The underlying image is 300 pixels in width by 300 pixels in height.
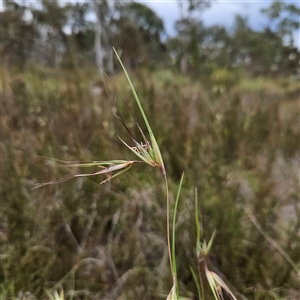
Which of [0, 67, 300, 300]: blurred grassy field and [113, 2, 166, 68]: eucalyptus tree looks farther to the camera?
[113, 2, 166, 68]: eucalyptus tree

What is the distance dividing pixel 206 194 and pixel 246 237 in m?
0.18

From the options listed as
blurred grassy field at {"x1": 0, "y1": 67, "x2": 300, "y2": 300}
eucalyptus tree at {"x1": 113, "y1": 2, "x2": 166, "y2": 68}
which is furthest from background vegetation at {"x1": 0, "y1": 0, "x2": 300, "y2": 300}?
eucalyptus tree at {"x1": 113, "y1": 2, "x2": 166, "y2": 68}

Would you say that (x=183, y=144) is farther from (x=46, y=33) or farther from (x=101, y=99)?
(x=46, y=33)

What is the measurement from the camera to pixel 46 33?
10.3 ft

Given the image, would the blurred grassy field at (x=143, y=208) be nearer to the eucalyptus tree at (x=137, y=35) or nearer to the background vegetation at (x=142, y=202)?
the background vegetation at (x=142, y=202)

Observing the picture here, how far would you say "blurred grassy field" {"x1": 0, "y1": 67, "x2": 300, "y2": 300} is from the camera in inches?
33.1

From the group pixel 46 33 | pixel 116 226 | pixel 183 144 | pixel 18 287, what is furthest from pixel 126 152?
pixel 46 33

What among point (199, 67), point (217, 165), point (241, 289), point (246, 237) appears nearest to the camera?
point (241, 289)

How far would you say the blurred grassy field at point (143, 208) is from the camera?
840mm

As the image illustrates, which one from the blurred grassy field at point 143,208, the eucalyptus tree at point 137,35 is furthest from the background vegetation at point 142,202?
the eucalyptus tree at point 137,35

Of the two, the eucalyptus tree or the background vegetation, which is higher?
the eucalyptus tree

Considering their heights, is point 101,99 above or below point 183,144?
above

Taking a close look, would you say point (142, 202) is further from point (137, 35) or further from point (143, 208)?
point (137, 35)

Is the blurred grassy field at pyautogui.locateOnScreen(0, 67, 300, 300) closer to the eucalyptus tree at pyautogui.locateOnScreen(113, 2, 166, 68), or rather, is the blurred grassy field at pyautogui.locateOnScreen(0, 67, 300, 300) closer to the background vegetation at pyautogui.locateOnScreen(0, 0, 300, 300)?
the background vegetation at pyautogui.locateOnScreen(0, 0, 300, 300)
